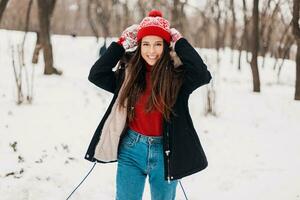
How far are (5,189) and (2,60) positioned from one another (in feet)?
42.8

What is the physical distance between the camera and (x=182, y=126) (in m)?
2.67

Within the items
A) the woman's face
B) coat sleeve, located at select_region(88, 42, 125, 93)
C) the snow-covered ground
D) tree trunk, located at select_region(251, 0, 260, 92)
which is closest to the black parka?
coat sleeve, located at select_region(88, 42, 125, 93)

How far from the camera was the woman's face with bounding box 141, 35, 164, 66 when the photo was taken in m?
2.65

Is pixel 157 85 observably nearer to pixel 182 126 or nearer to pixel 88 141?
pixel 182 126

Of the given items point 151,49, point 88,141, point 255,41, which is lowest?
point 88,141

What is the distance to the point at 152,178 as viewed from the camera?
2744 millimetres

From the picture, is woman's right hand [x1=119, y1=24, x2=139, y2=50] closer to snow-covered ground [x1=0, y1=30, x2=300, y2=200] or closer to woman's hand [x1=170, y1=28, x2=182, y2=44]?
woman's hand [x1=170, y1=28, x2=182, y2=44]

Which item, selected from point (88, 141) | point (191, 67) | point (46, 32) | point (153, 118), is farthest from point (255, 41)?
point (153, 118)

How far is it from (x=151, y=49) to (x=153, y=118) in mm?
421

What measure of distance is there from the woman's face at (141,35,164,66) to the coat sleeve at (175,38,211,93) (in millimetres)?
126

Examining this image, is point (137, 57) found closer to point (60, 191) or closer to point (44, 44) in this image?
point (60, 191)

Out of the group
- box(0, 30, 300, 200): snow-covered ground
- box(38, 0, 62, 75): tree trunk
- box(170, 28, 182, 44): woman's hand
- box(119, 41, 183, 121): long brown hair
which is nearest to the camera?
box(119, 41, 183, 121): long brown hair

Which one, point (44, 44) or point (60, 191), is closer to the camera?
point (60, 191)

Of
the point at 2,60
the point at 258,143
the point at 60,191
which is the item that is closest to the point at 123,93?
the point at 60,191
